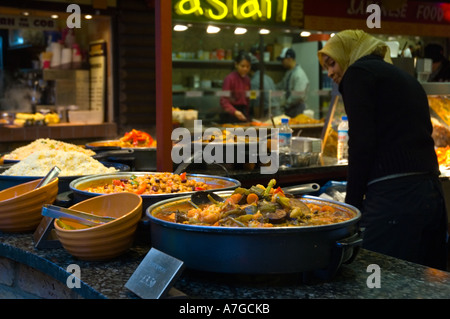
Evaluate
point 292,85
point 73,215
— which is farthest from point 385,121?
point 292,85

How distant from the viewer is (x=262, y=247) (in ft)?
5.52

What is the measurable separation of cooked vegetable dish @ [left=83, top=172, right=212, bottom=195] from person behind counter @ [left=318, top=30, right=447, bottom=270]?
101cm

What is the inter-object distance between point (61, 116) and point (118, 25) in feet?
5.43

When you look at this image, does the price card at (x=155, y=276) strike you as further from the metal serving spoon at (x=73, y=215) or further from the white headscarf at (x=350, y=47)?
the white headscarf at (x=350, y=47)

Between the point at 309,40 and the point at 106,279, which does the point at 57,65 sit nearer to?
the point at 309,40

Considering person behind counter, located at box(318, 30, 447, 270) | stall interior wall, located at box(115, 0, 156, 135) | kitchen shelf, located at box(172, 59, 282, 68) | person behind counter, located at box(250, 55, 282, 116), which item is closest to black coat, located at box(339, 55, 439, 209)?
person behind counter, located at box(318, 30, 447, 270)

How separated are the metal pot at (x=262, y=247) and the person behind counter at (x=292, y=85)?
315 inches

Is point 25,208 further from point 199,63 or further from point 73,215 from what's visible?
point 199,63

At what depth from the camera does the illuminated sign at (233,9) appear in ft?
24.0

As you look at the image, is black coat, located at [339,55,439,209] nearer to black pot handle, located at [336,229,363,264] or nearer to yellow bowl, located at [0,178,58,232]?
black pot handle, located at [336,229,363,264]

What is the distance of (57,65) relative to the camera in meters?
9.07

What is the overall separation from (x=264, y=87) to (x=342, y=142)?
5.37 metres

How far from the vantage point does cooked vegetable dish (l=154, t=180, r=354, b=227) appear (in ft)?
6.14

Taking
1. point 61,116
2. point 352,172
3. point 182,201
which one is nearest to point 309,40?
point 61,116
